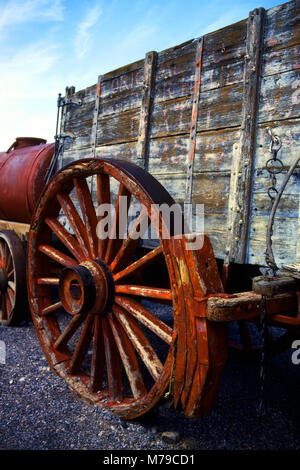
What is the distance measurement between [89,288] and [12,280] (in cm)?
234

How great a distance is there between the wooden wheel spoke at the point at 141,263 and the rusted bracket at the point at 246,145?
43 cm

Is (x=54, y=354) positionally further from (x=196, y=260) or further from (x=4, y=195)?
(x=4, y=195)

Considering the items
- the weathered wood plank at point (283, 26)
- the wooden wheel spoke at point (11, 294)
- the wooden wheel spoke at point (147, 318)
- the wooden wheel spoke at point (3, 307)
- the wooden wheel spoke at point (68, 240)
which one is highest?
the weathered wood plank at point (283, 26)

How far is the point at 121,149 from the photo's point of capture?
2.79m

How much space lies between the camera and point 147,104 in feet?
8.41

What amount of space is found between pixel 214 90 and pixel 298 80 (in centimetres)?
54

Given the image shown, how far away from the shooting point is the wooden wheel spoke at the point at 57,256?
2.62 m

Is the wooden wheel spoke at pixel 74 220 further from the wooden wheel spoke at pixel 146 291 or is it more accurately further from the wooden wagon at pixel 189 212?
the wooden wheel spoke at pixel 146 291

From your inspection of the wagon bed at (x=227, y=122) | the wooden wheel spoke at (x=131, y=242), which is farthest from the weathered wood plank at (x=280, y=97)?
the wooden wheel spoke at (x=131, y=242)

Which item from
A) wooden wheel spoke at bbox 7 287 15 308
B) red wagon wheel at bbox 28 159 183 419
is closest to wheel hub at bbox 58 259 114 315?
red wagon wheel at bbox 28 159 183 419

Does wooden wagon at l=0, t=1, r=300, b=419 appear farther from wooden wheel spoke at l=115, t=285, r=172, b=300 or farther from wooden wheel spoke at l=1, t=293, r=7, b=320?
wooden wheel spoke at l=1, t=293, r=7, b=320

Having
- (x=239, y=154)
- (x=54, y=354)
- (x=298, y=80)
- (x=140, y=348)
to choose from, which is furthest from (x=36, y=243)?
(x=298, y=80)

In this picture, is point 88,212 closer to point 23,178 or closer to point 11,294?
point 23,178

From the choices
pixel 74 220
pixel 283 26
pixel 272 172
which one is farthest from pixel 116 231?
pixel 283 26
